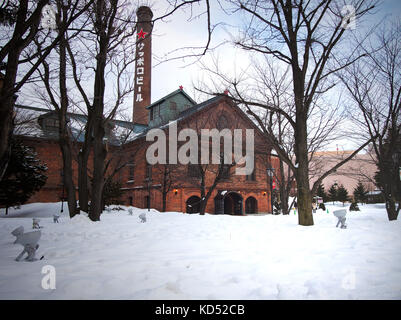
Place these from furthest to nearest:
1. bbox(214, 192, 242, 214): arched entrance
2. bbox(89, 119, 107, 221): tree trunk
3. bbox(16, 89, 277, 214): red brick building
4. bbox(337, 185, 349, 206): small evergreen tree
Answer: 1. bbox(337, 185, 349, 206): small evergreen tree
2. bbox(214, 192, 242, 214): arched entrance
3. bbox(16, 89, 277, 214): red brick building
4. bbox(89, 119, 107, 221): tree trunk

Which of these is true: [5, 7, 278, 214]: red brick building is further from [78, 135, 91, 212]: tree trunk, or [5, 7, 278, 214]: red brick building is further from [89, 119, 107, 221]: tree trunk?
[89, 119, 107, 221]: tree trunk

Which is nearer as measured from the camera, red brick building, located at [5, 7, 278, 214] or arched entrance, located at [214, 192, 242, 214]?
Result: red brick building, located at [5, 7, 278, 214]

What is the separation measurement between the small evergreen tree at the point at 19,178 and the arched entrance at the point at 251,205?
18.5 m

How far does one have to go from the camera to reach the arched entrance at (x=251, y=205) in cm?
2550

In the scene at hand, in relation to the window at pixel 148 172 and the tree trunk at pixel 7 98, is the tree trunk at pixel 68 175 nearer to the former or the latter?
the tree trunk at pixel 7 98

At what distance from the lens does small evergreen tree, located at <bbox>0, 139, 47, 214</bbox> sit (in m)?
15.5

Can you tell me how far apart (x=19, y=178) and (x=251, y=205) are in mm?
20211

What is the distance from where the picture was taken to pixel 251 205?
25812mm

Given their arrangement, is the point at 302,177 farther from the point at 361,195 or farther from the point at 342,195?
the point at 342,195

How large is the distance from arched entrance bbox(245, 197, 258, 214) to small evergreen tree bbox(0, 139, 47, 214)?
18.5 meters

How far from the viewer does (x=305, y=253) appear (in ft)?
12.1

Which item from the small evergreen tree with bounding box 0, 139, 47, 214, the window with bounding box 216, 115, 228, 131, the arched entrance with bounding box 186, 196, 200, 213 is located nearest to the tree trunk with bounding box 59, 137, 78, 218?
the small evergreen tree with bounding box 0, 139, 47, 214

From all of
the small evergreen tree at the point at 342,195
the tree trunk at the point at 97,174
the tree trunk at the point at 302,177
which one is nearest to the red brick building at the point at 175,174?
the tree trunk at the point at 97,174
